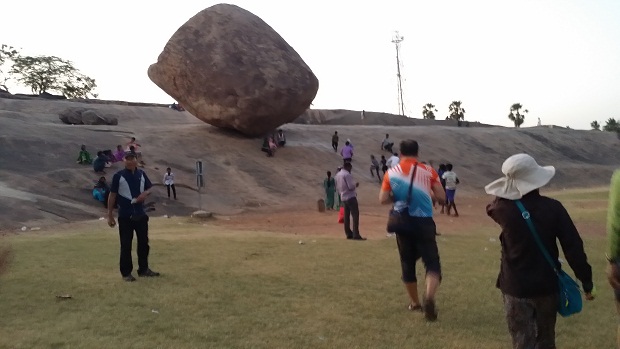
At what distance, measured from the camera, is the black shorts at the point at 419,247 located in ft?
18.7

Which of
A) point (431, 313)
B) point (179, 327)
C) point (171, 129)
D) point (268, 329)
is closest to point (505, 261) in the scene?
point (431, 313)

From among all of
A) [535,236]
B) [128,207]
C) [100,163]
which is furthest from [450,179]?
[535,236]

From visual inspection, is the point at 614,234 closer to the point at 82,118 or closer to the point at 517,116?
the point at 82,118

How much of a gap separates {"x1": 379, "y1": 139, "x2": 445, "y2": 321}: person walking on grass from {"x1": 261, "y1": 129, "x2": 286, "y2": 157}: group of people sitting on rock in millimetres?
20974

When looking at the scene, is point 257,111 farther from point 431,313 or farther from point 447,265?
point 431,313

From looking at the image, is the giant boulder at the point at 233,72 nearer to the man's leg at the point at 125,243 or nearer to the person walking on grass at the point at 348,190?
the person walking on grass at the point at 348,190

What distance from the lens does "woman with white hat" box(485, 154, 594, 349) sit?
146 inches

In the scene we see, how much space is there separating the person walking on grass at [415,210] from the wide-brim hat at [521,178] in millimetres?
1827

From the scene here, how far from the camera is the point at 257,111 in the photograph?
969 inches

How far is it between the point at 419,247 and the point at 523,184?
2078 millimetres

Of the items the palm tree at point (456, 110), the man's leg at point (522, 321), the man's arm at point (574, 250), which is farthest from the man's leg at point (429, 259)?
the palm tree at point (456, 110)

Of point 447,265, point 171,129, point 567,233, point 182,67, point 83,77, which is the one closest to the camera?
point 567,233

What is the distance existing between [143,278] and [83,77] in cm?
4908

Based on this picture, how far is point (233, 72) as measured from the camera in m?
23.8
